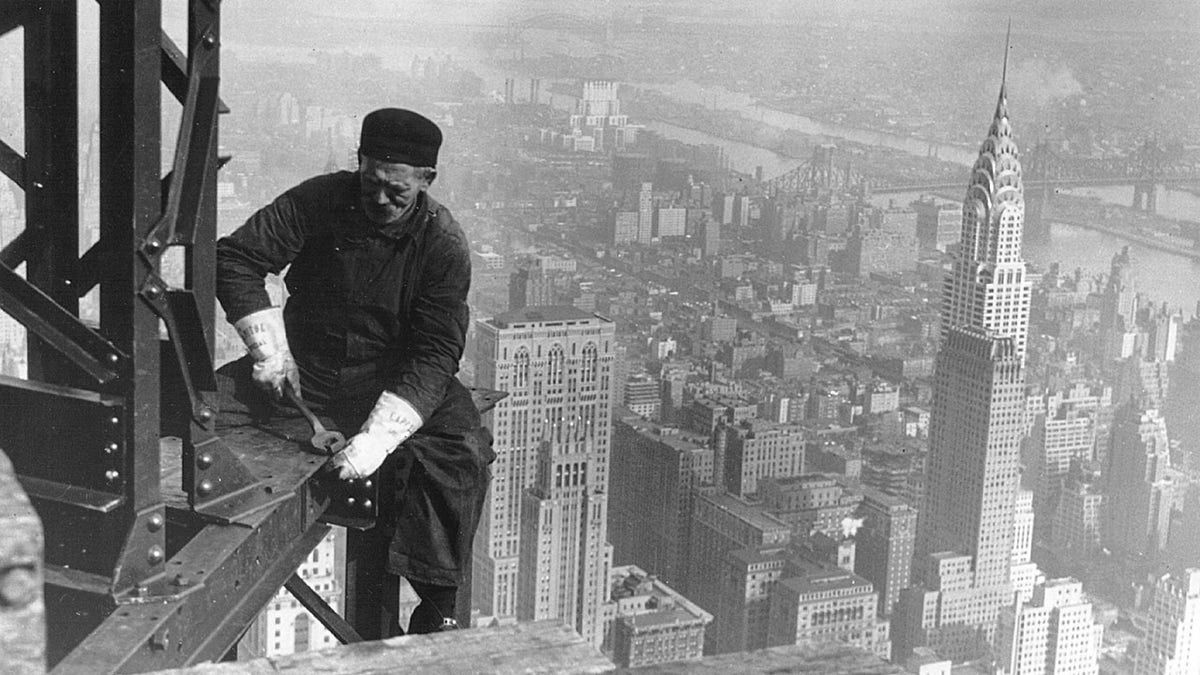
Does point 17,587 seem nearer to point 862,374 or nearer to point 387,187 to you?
point 387,187

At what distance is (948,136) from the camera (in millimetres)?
17969

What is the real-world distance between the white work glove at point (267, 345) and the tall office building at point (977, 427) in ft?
49.6

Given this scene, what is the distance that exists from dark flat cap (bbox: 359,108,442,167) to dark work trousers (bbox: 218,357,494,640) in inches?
22.7

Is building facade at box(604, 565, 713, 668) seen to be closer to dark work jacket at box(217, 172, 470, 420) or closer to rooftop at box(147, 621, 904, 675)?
dark work jacket at box(217, 172, 470, 420)

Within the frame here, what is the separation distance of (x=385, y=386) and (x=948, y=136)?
15.4 metres

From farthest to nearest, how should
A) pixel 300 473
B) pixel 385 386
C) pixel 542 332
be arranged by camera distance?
pixel 542 332 < pixel 385 386 < pixel 300 473

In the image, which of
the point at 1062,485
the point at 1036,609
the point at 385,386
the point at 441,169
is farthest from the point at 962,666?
the point at 385,386

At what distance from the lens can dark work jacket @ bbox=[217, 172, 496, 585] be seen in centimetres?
352

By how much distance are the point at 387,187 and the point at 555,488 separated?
41.1 feet

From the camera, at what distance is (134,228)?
276 cm

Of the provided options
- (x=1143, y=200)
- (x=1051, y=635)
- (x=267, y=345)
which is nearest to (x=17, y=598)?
(x=267, y=345)

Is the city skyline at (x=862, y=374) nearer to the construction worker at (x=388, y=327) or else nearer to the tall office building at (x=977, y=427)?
the tall office building at (x=977, y=427)

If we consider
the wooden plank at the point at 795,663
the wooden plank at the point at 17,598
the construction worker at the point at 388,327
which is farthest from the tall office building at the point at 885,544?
the wooden plank at the point at 17,598

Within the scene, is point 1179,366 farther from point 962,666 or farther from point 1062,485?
point 962,666
